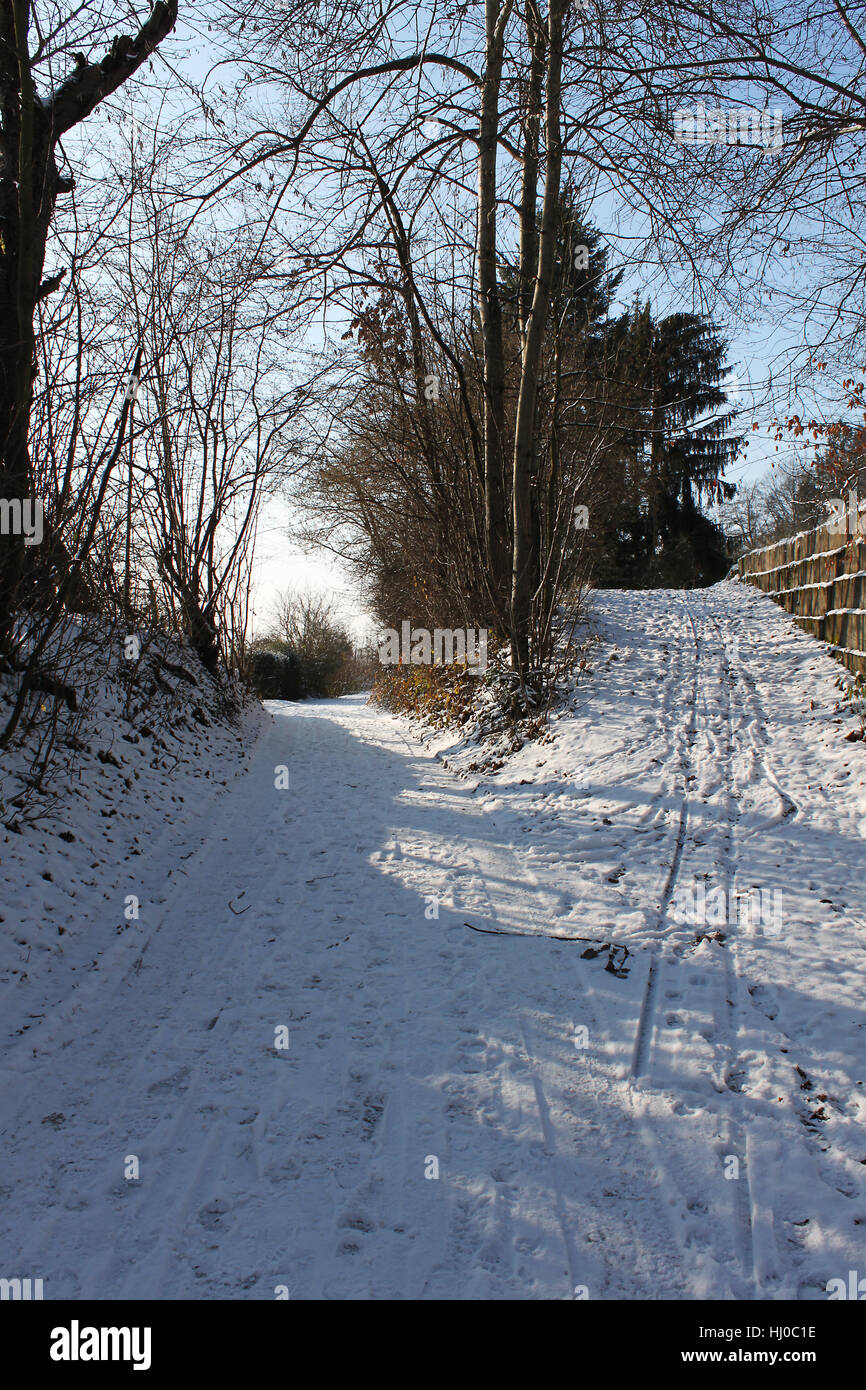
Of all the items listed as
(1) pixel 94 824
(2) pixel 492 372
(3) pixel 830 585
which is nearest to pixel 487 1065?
(1) pixel 94 824

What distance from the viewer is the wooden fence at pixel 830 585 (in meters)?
7.39

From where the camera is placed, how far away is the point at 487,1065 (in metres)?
3.46

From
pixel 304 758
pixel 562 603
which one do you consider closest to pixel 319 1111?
pixel 304 758

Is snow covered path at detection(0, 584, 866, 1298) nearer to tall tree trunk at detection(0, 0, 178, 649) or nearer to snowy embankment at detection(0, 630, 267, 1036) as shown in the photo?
snowy embankment at detection(0, 630, 267, 1036)

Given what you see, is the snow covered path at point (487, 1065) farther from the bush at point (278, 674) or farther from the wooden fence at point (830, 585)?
the bush at point (278, 674)

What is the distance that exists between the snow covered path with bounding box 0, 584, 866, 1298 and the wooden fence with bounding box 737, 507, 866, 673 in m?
1.43

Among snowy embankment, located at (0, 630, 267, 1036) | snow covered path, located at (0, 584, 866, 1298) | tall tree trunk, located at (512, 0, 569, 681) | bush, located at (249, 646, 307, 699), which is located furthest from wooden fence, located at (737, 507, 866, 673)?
bush, located at (249, 646, 307, 699)

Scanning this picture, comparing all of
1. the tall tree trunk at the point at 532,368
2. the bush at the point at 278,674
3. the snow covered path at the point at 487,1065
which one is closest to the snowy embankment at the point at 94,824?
the snow covered path at the point at 487,1065

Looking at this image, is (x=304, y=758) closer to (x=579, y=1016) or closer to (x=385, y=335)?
(x=385, y=335)

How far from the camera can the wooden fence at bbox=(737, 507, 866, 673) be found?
24.3 ft

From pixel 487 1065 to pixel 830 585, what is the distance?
23.9 ft

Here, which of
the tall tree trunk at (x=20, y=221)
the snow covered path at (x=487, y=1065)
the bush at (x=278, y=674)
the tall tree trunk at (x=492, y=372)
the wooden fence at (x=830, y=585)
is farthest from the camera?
the bush at (x=278, y=674)

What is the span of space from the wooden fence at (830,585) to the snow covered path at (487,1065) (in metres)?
1.43
